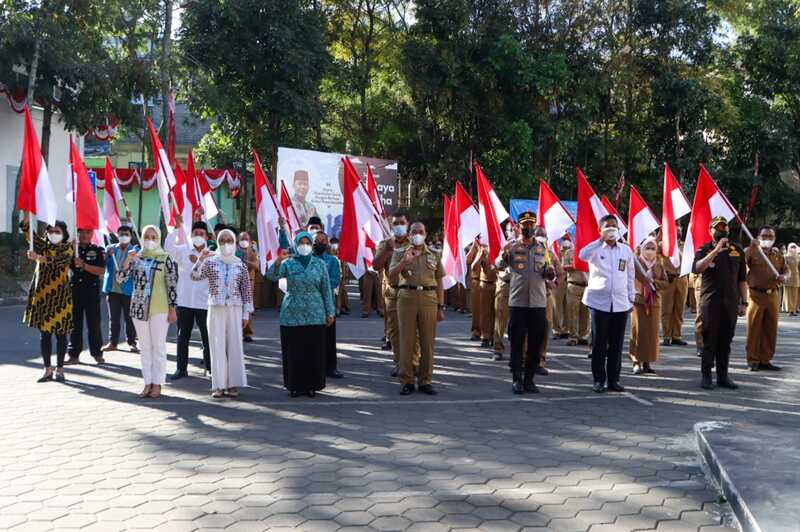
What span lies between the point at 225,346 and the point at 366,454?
119 inches

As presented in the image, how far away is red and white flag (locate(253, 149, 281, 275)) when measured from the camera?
1184 cm

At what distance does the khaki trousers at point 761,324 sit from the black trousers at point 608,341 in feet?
9.10

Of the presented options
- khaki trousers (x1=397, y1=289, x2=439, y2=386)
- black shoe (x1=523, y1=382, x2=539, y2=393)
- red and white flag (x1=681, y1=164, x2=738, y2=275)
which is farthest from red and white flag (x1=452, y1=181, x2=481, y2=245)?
red and white flag (x1=681, y1=164, x2=738, y2=275)

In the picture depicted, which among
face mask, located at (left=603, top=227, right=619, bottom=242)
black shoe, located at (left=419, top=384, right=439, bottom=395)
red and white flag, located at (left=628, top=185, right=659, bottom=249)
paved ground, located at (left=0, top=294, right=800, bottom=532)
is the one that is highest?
red and white flag, located at (left=628, top=185, right=659, bottom=249)

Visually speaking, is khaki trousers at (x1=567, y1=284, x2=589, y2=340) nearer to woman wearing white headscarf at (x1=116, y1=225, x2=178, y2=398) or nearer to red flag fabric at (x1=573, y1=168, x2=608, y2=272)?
red flag fabric at (x1=573, y1=168, x2=608, y2=272)

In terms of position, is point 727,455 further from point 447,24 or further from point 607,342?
point 447,24

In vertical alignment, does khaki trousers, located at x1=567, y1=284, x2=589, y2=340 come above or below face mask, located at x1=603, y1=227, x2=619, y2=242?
below

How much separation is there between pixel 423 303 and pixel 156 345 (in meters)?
2.98

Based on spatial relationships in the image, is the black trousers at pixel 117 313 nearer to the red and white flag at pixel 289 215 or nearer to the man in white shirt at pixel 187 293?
the man in white shirt at pixel 187 293

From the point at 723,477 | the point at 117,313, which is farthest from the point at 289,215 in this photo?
the point at 723,477

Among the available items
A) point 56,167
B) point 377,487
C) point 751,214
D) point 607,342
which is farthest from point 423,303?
point 751,214

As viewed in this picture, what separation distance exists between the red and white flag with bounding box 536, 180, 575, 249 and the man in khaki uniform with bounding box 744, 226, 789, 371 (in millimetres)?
2442

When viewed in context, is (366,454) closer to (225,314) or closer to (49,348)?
(225,314)

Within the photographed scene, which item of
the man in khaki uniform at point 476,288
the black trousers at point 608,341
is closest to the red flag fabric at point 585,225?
the black trousers at point 608,341
